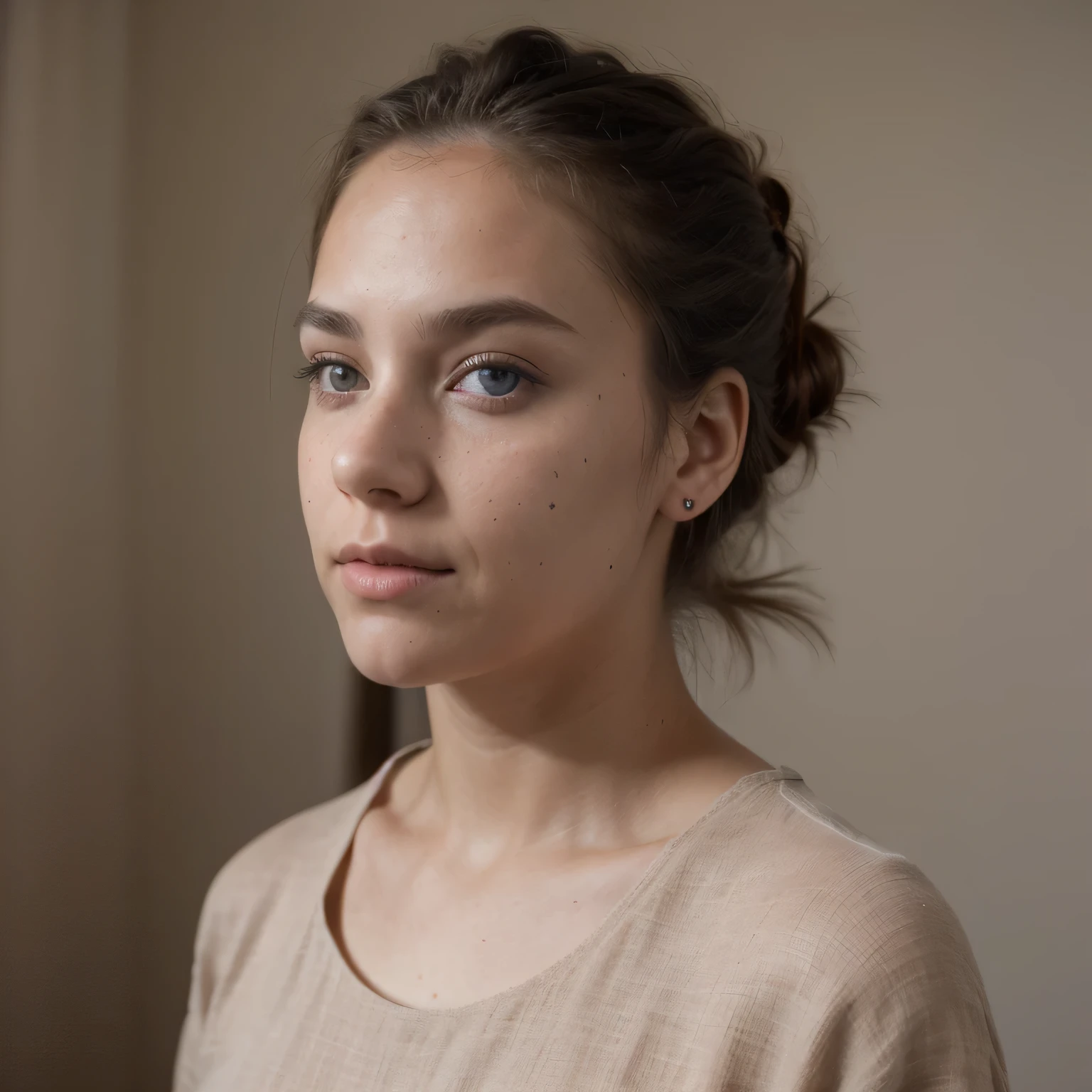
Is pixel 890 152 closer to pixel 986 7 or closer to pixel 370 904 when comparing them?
pixel 986 7

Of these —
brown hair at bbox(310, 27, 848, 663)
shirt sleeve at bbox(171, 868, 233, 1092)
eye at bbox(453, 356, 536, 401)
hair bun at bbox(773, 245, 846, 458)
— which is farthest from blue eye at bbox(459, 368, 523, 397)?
shirt sleeve at bbox(171, 868, 233, 1092)

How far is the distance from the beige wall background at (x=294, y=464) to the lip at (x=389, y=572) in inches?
24.1

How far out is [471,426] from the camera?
0.82 m

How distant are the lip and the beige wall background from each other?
2.00ft

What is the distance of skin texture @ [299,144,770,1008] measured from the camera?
820 millimetres

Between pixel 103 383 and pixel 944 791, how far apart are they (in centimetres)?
105

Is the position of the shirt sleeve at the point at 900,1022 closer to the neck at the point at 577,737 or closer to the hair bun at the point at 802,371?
the neck at the point at 577,737

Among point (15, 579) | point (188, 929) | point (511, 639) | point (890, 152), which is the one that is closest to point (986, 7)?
point (890, 152)

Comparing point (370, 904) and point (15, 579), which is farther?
point (15, 579)

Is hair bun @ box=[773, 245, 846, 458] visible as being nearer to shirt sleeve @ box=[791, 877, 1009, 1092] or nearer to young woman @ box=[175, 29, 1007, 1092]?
young woman @ box=[175, 29, 1007, 1092]

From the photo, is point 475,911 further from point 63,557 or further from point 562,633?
point 63,557

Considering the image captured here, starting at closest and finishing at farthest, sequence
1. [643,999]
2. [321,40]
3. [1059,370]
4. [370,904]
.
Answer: [643,999], [370,904], [1059,370], [321,40]

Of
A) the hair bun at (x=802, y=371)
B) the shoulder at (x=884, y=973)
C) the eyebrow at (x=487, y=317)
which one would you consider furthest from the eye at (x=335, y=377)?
the shoulder at (x=884, y=973)

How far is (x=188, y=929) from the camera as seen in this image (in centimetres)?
→ 147
